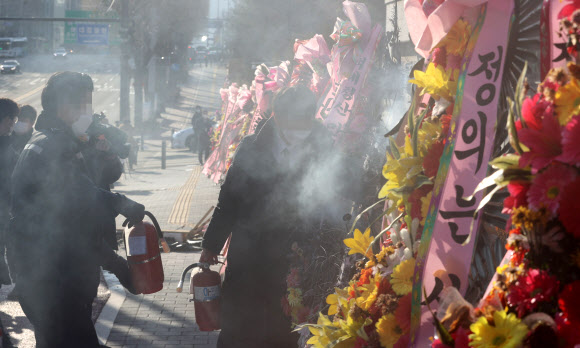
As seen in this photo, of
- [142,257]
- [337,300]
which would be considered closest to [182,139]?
[142,257]

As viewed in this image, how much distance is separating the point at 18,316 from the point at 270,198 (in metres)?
3.59

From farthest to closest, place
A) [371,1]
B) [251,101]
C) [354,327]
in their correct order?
1. [251,101]
2. [371,1]
3. [354,327]

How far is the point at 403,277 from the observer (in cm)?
224

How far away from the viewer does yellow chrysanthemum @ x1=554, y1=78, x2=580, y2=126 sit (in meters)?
1.40

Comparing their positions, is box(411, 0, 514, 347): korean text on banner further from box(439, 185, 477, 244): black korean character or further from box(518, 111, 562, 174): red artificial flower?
box(518, 111, 562, 174): red artificial flower

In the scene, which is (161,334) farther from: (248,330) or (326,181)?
(326,181)

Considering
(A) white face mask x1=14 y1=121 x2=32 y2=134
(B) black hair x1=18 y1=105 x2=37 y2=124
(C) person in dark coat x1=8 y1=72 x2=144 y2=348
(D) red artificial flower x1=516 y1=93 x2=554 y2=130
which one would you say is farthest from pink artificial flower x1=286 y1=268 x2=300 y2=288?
(B) black hair x1=18 y1=105 x2=37 y2=124

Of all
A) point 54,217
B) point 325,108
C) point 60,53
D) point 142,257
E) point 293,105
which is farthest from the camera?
point 60,53

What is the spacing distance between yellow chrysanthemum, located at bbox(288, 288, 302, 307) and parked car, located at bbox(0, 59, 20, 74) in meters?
59.0

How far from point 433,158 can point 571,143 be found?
0.86 metres

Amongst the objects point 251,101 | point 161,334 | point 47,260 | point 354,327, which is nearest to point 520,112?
point 354,327

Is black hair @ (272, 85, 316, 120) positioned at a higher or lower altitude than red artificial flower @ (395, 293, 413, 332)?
higher

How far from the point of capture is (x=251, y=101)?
34.1 feet

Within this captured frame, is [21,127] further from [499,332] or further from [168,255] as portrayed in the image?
[499,332]
